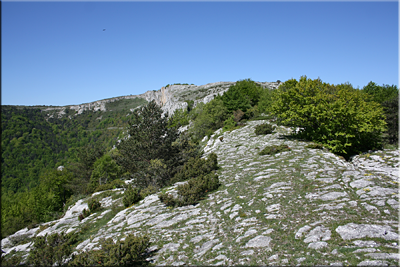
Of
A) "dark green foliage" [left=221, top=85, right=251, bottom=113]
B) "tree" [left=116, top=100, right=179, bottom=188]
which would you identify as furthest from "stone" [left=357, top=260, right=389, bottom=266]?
"dark green foliage" [left=221, top=85, right=251, bottom=113]

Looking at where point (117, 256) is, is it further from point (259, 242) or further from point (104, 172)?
point (104, 172)

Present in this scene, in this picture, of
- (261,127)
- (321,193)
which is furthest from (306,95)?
(321,193)

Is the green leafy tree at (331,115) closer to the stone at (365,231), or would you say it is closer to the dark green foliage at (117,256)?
the stone at (365,231)

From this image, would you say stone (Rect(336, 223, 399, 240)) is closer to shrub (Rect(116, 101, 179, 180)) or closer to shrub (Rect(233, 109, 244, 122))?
shrub (Rect(116, 101, 179, 180))

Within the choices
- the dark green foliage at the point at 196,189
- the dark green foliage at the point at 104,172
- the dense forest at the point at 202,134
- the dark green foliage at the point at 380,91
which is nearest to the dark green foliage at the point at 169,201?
the dense forest at the point at 202,134

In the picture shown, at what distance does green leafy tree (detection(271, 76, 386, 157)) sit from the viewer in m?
17.0

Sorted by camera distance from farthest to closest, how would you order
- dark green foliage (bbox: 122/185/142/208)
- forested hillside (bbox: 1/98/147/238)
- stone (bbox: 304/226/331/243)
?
1. forested hillside (bbox: 1/98/147/238)
2. dark green foliage (bbox: 122/185/142/208)
3. stone (bbox: 304/226/331/243)

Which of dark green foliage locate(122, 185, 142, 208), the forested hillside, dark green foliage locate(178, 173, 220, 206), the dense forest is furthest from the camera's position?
the forested hillside

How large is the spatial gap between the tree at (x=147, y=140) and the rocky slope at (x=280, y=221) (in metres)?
5.20

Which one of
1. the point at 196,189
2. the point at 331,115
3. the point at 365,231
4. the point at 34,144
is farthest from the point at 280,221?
the point at 34,144

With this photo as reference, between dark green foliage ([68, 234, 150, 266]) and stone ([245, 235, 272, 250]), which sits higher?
dark green foliage ([68, 234, 150, 266])

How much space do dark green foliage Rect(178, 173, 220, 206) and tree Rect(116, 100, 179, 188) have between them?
6232 millimetres

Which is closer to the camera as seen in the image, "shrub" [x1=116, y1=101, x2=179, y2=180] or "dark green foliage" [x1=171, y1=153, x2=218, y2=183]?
"dark green foliage" [x1=171, y1=153, x2=218, y2=183]

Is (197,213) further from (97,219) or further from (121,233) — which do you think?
(97,219)
